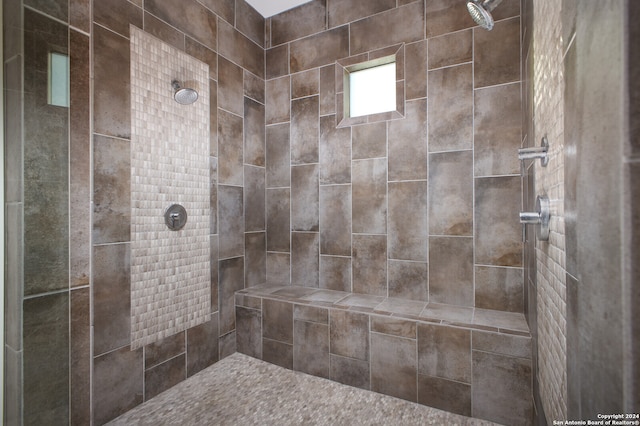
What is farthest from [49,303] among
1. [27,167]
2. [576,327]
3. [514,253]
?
[514,253]

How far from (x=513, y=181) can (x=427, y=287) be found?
2.96 ft

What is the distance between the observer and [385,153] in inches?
91.8

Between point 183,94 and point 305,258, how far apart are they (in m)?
1.54

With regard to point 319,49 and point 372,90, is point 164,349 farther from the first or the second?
point 319,49

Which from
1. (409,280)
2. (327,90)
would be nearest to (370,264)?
(409,280)

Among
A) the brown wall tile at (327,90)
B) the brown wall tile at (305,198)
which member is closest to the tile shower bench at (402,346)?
the brown wall tile at (305,198)

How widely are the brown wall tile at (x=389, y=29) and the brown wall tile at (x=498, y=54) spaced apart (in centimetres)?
43

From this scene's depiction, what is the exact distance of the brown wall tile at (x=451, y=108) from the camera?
6.82 ft

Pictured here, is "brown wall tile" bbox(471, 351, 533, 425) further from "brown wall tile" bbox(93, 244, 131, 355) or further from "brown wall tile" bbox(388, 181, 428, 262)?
"brown wall tile" bbox(93, 244, 131, 355)

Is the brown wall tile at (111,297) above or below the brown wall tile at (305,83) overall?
below

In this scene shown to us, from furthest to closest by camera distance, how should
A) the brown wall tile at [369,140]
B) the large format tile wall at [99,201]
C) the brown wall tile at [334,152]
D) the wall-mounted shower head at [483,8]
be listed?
1. the brown wall tile at [334,152]
2. the brown wall tile at [369,140]
3. the wall-mounted shower head at [483,8]
4. the large format tile wall at [99,201]

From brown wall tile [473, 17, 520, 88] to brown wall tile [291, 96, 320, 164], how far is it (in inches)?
48.2

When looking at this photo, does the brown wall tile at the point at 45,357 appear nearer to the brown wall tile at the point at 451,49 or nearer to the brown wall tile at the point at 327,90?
the brown wall tile at the point at 327,90

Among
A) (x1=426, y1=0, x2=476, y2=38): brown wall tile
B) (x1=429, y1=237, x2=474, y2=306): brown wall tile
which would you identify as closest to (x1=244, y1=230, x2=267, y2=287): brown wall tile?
(x1=429, y1=237, x2=474, y2=306): brown wall tile
